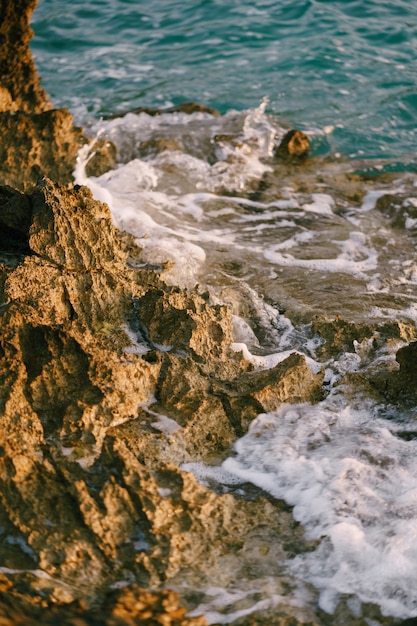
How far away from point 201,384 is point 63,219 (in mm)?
1516

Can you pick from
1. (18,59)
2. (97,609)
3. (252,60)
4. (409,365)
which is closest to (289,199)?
(18,59)

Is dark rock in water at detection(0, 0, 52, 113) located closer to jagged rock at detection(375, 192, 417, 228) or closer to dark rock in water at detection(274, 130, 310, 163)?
dark rock in water at detection(274, 130, 310, 163)

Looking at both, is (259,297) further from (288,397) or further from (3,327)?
(3,327)

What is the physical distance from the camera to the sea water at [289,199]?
141 inches

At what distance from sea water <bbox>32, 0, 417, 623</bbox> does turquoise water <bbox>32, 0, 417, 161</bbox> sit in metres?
0.04

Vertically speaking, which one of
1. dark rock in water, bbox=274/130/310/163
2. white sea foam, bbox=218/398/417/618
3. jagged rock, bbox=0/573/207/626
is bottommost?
dark rock in water, bbox=274/130/310/163

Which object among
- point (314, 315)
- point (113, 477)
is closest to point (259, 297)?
point (314, 315)

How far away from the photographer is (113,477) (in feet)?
11.0

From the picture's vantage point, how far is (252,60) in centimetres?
1172

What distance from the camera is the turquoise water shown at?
10125mm

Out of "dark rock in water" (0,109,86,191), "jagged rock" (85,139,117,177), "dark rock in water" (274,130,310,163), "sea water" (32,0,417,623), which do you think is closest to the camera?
"sea water" (32,0,417,623)

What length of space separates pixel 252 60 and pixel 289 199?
5030 mm

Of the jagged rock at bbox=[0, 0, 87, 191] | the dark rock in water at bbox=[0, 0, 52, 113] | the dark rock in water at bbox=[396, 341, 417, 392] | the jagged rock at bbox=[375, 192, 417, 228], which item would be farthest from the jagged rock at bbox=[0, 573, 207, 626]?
the dark rock in water at bbox=[0, 0, 52, 113]

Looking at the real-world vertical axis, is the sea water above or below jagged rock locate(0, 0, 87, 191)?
below
